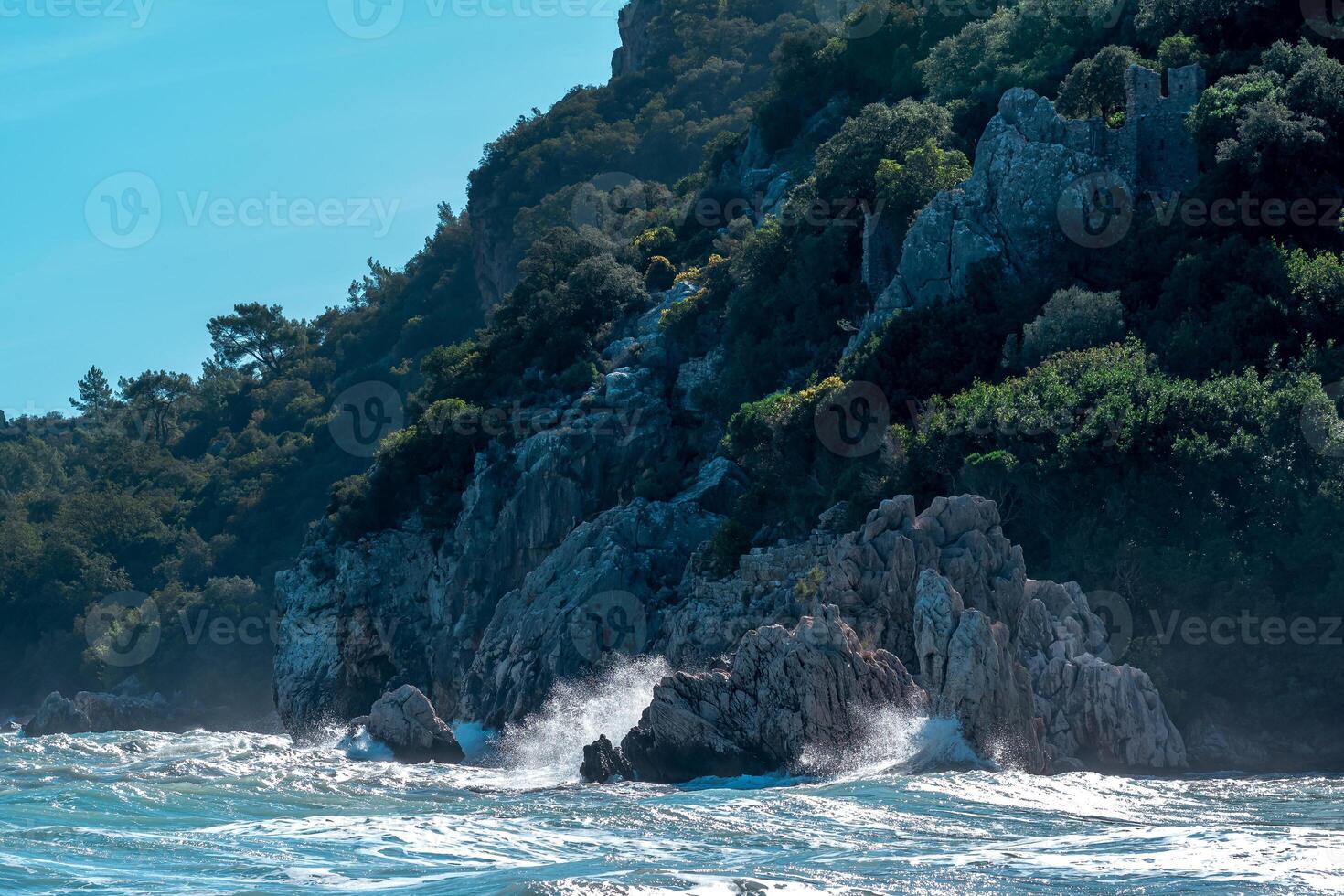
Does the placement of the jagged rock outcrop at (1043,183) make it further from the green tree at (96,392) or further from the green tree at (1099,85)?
the green tree at (96,392)

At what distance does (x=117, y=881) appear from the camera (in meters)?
22.8

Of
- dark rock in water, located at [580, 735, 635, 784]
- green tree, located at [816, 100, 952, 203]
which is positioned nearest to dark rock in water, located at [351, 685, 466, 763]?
dark rock in water, located at [580, 735, 635, 784]

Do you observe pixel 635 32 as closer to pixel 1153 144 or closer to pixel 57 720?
pixel 57 720

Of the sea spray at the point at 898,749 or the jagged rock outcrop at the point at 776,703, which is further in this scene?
the jagged rock outcrop at the point at 776,703

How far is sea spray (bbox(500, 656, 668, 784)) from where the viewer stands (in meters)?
39.6

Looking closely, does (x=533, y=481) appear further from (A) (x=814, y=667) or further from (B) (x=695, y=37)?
(B) (x=695, y=37)

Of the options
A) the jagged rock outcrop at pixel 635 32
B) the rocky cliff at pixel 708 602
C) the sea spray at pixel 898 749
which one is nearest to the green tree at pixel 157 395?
the jagged rock outcrop at pixel 635 32

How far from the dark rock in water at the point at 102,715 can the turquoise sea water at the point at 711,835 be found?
112 ft

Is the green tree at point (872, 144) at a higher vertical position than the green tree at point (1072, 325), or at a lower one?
higher

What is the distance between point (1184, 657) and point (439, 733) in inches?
782

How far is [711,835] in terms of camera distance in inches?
986

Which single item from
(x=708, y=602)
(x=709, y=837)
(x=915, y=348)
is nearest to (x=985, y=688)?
(x=709, y=837)

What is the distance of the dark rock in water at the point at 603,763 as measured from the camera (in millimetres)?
34688

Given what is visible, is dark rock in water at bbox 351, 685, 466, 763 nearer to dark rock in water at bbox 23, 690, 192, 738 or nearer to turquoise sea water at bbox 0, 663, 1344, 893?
turquoise sea water at bbox 0, 663, 1344, 893
